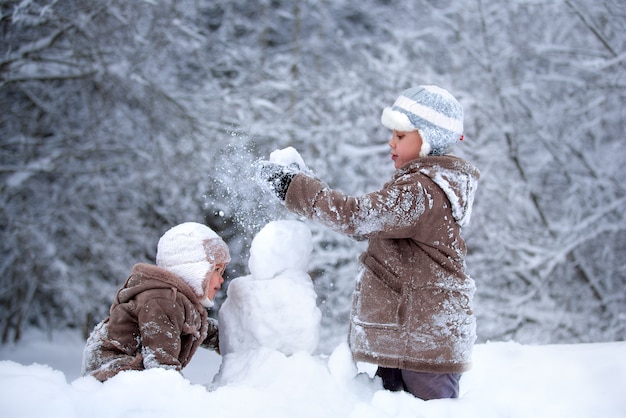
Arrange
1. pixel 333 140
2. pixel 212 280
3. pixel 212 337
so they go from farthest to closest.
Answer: pixel 333 140 → pixel 212 337 → pixel 212 280

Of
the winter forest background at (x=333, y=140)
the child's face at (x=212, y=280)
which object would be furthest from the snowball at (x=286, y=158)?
the winter forest background at (x=333, y=140)

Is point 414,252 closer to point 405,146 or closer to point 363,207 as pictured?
point 363,207

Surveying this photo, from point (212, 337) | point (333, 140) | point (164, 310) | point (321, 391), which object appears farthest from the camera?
point (333, 140)

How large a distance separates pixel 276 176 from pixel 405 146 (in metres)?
0.50

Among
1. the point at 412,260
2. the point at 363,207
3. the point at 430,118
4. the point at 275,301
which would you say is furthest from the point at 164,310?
the point at 430,118

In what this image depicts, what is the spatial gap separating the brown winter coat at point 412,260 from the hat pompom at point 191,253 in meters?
Answer: 0.41

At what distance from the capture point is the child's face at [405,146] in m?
2.15

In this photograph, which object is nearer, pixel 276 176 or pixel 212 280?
pixel 276 176

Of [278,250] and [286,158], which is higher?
[286,158]

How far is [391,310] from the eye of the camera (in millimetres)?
2027

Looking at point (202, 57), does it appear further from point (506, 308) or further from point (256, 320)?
point (256, 320)

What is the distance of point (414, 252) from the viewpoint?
80.6 inches

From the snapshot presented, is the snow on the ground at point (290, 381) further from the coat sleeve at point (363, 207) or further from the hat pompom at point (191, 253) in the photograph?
the coat sleeve at point (363, 207)

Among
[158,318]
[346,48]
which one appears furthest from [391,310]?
[346,48]
